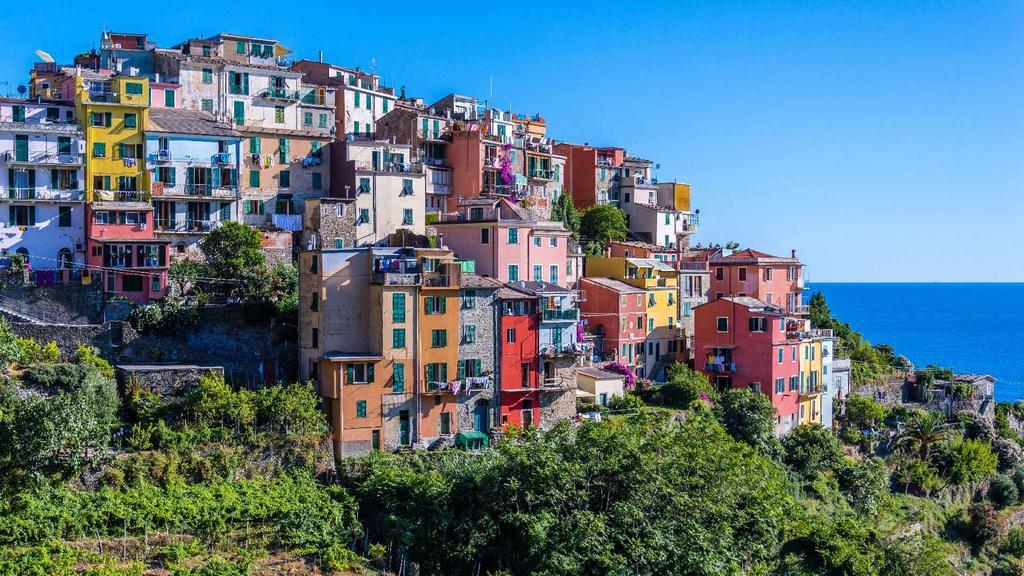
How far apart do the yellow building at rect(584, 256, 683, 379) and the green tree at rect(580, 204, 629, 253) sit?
25.1 ft

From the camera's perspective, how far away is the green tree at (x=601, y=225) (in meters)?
78.8

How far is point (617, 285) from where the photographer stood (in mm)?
66188

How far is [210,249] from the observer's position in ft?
183

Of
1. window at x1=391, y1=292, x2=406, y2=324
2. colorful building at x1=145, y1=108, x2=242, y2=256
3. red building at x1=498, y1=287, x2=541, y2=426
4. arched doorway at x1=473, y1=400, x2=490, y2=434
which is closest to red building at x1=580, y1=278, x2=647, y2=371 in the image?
red building at x1=498, y1=287, x2=541, y2=426

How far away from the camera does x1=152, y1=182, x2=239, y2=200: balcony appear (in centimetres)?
5868

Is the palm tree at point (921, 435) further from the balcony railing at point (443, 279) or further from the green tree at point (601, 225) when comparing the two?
the balcony railing at point (443, 279)

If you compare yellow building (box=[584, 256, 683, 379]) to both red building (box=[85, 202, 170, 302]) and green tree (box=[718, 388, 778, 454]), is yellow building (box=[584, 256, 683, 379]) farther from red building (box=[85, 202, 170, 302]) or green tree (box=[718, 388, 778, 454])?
red building (box=[85, 202, 170, 302])

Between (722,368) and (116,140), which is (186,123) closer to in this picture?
(116,140)

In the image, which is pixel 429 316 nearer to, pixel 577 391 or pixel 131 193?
pixel 577 391

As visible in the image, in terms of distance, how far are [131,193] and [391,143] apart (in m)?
16.0

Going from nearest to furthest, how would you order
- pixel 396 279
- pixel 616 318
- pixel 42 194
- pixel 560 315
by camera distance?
pixel 396 279 → pixel 560 315 → pixel 42 194 → pixel 616 318

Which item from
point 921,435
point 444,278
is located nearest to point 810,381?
point 921,435

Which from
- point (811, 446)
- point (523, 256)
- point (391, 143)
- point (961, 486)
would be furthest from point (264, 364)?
point (961, 486)

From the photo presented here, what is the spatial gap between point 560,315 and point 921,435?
2779 centimetres
